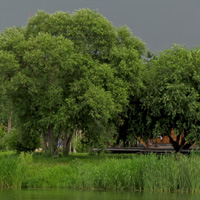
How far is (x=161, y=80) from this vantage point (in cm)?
3859

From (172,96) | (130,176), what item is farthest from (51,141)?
(130,176)

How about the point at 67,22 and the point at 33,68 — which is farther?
the point at 67,22

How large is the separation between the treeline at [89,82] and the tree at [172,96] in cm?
8

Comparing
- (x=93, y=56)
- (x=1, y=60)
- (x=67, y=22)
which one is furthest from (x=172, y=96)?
(x=1, y=60)

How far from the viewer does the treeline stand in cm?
3422

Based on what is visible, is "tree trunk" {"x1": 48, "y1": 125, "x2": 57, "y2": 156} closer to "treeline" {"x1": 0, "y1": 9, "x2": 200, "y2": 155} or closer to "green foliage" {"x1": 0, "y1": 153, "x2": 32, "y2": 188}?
"treeline" {"x1": 0, "y1": 9, "x2": 200, "y2": 155}

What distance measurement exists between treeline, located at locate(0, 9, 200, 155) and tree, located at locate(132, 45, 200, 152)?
0.08 metres

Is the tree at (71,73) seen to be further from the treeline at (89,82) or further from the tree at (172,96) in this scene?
the tree at (172,96)

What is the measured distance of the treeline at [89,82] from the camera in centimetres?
3422

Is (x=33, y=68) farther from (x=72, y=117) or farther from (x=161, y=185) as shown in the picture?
(x=161, y=185)

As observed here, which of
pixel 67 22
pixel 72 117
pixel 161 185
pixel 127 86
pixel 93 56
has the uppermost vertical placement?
pixel 67 22

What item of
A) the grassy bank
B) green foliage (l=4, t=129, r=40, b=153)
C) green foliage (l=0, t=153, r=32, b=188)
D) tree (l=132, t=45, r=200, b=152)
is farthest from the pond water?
green foliage (l=4, t=129, r=40, b=153)

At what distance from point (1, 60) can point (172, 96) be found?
13002mm

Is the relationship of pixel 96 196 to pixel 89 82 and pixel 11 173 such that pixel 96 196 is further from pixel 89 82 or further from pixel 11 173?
pixel 89 82
